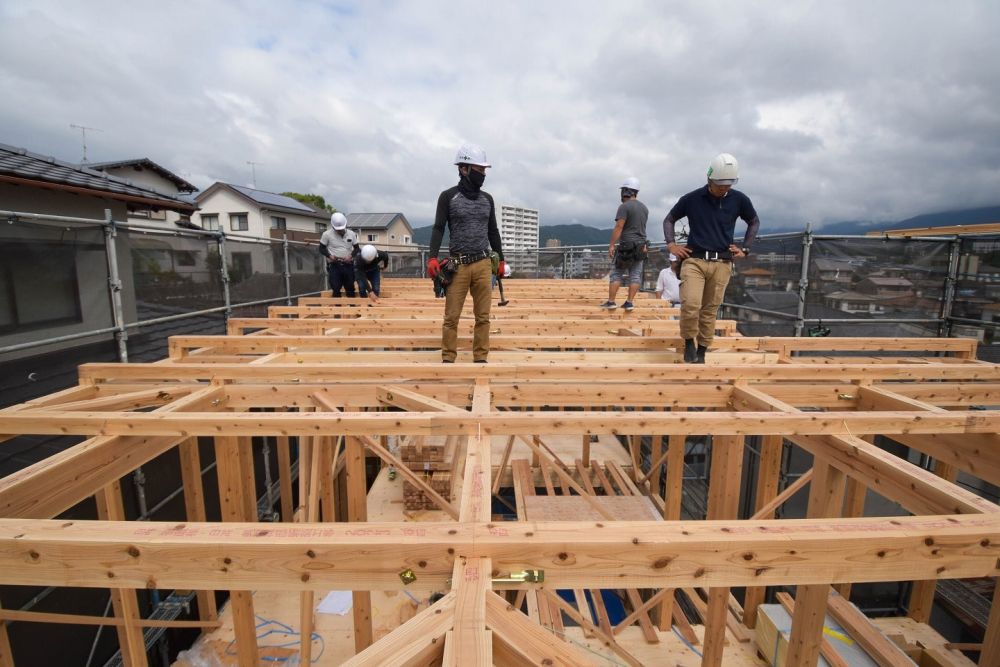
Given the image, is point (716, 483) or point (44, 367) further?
point (44, 367)

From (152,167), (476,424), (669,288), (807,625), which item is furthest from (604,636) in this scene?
(152,167)

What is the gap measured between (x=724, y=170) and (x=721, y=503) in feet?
8.98

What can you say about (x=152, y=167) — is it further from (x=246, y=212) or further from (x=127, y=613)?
(x=127, y=613)

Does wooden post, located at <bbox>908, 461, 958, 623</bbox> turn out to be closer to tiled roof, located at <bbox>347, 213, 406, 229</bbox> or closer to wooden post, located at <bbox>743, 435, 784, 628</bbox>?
wooden post, located at <bbox>743, 435, 784, 628</bbox>

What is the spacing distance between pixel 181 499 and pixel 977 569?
23.1 feet

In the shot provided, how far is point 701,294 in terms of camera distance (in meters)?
4.38

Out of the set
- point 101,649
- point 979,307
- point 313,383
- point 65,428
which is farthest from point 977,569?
point 979,307

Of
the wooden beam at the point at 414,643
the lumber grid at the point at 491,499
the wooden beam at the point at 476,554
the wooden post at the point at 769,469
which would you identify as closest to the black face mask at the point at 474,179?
the lumber grid at the point at 491,499

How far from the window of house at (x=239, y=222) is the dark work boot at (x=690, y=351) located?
111 ft

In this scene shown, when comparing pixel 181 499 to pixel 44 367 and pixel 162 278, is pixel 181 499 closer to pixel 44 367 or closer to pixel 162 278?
pixel 44 367

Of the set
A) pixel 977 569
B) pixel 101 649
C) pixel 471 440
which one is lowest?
pixel 101 649

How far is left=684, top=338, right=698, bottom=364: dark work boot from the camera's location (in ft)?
14.7

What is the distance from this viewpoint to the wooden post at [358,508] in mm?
3445

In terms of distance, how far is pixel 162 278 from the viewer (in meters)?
5.93
